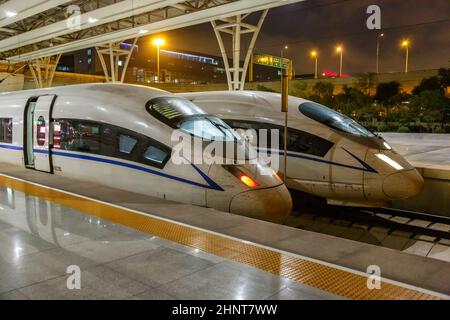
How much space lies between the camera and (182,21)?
15.0m

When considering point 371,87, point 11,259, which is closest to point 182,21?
point 11,259

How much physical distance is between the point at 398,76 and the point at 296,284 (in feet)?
166

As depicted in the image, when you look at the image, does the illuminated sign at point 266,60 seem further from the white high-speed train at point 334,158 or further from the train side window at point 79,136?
the train side window at point 79,136

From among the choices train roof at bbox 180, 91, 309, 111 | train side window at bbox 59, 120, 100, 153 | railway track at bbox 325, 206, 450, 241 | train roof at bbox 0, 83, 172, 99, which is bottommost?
railway track at bbox 325, 206, 450, 241

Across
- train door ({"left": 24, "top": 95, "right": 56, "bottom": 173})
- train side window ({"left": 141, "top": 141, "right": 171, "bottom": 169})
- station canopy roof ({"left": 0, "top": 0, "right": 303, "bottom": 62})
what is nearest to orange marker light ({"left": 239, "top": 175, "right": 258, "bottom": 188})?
train side window ({"left": 141, "top": 141, "right": 171, "bottom": 169})

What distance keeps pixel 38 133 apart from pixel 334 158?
258 inches

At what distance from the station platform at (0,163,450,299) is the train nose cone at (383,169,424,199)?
393 centimetres

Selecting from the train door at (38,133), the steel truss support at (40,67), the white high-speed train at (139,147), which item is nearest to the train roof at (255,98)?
the white high-speed train at (139,147)

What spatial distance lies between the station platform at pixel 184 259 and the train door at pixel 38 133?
3.19 meters

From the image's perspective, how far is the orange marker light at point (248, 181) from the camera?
6590 mm

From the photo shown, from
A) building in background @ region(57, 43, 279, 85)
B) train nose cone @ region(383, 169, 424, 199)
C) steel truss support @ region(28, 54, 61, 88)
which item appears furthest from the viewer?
building in background @ region(57, 43, 279, 85)

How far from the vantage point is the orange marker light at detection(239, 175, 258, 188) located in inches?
259

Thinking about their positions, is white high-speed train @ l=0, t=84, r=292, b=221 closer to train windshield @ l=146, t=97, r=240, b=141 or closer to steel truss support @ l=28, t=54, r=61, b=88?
train windshield @ l=146, t=97, r=240, b=141
